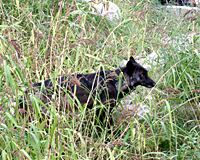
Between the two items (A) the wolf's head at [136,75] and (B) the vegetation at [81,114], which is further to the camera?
(A) the wolf's head at [136,75]

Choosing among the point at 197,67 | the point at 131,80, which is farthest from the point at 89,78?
the point at 197,67

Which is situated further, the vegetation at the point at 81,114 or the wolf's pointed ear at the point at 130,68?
the wolf's pointed ear at the point at 130,68

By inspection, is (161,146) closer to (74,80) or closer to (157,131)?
(157,131)

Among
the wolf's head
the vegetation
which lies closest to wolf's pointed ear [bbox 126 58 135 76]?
the wolf's head

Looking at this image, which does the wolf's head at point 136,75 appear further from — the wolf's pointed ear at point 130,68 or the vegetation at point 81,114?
the vegetation at point 81,114

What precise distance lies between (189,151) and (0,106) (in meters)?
1.86

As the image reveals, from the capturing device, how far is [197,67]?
12.1 ft

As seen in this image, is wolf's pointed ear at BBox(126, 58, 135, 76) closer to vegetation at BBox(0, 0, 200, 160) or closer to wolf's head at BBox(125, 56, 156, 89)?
wolf's head at BBox(125, 56, 156, 89)

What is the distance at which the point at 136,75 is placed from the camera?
3271 millimetres

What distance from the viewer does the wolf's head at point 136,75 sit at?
3.20 meters

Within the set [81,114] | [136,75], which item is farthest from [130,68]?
[81,114]

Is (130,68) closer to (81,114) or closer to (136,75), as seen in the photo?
(136,75)

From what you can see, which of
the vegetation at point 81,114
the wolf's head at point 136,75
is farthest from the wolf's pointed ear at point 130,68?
the vegetation at point 81,114

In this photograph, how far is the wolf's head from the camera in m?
3.20
